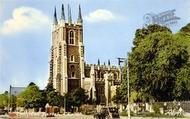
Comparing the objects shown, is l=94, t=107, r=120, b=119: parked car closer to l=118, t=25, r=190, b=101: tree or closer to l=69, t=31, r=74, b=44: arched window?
l=118, t=25, r=190, b=101: tree

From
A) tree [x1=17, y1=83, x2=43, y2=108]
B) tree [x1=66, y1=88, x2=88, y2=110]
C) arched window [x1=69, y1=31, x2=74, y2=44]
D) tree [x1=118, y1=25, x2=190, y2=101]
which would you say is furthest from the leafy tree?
tree [x1=118, y1=25, x2=190, y2=101]

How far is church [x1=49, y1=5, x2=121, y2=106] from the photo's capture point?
337ft

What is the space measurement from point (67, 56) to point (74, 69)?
3.34 m

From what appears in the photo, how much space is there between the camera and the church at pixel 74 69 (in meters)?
103

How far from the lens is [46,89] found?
94.0 metres

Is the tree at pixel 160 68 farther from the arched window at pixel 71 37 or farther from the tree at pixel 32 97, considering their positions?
the arched window at pixel 71 37

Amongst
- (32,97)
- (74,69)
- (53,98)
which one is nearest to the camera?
(53,98)

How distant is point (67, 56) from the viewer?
4188 inches

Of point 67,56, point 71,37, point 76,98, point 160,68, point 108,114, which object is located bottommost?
point 108,114

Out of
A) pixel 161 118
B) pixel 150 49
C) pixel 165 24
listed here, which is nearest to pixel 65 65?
pixel 165 24

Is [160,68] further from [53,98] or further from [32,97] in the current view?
[32,97]

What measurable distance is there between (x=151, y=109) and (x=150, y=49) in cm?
630

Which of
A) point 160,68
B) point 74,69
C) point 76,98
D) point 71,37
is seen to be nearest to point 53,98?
point 76,98

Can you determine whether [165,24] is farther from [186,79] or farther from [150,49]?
[186,79]
